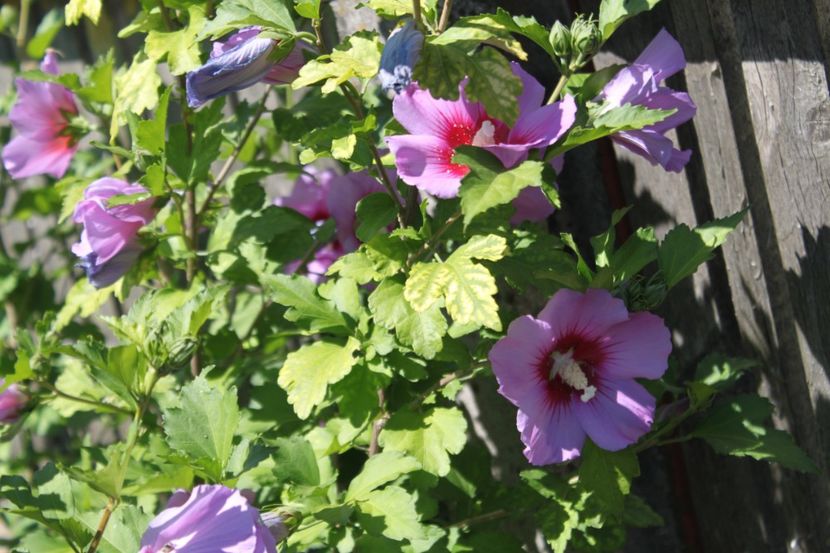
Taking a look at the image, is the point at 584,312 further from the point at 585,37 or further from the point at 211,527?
the point at 211,527

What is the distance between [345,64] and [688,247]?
465 millimetres

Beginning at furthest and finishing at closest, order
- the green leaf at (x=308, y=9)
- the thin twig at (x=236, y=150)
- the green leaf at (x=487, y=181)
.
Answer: the thin twig at (x=236, y=150)
the green leaf at (x=308, y=9)
the green leaf at (x=487, y=181)

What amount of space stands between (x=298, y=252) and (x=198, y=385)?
1.46 feet

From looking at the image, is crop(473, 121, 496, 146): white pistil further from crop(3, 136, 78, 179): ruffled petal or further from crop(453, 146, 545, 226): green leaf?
crop(3, 136, 78, 179): ruffled petal

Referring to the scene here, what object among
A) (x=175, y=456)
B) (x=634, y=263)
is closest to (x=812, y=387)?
(x=634, y=263)

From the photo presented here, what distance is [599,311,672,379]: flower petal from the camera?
1.23m

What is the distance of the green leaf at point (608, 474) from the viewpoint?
1.26 m

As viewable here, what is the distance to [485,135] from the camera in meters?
1.17

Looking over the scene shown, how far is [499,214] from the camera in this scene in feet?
3.92

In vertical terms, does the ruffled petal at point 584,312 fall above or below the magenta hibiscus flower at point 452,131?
below

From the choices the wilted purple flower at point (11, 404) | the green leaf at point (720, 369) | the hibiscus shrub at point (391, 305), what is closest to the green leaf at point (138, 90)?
the hibiscus shrub at point (391, 305)

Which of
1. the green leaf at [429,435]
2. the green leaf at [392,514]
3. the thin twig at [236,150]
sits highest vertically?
the thin twig at [236,150]

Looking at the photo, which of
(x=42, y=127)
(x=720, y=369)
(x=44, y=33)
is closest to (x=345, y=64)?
(x=720, y=369)

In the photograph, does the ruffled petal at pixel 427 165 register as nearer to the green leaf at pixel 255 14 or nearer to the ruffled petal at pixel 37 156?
the green leaf at pixel 255 14
